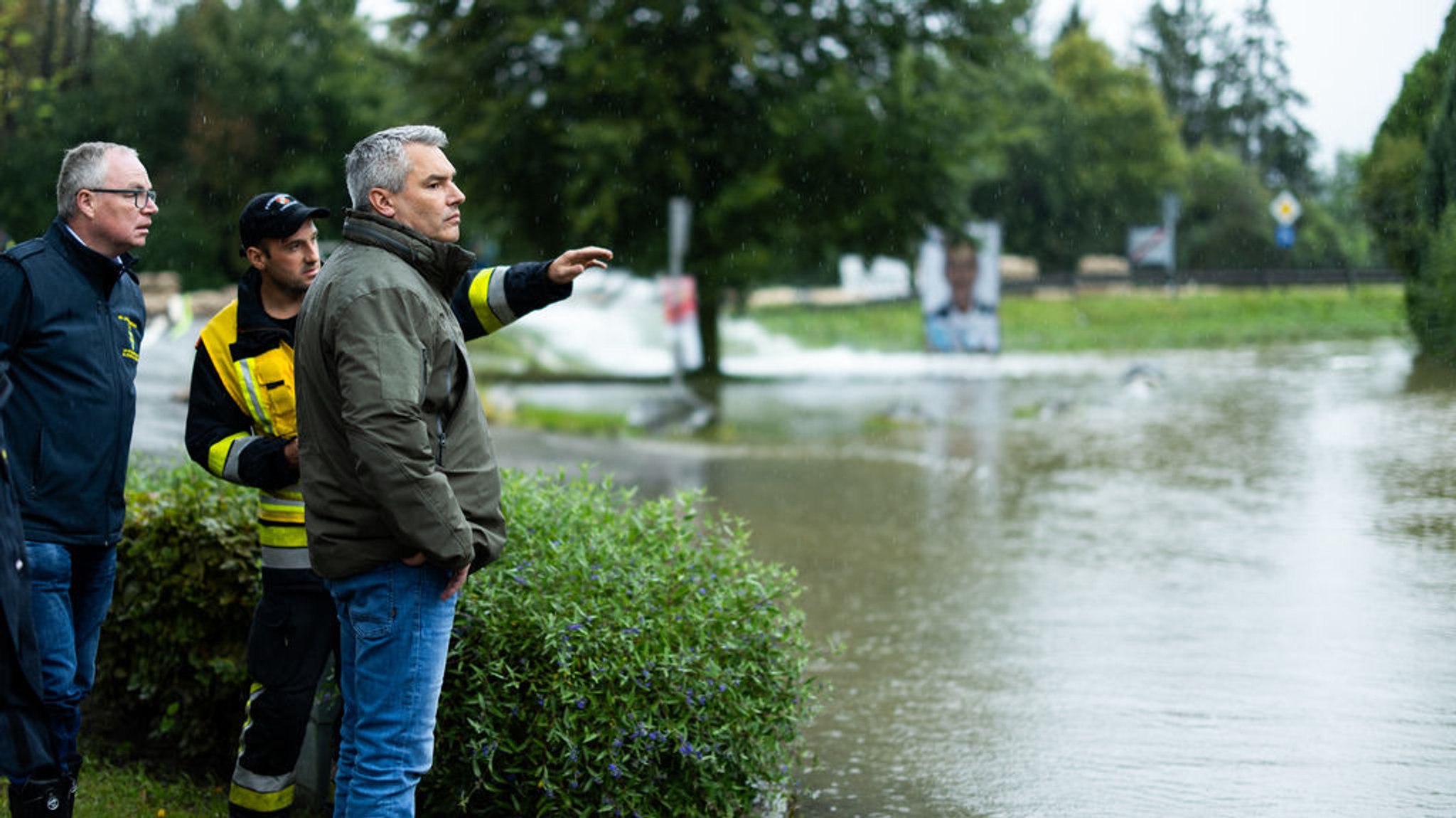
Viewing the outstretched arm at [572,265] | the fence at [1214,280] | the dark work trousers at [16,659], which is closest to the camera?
the dark work trousers at [16,659]

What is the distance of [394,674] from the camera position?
3.38 meters

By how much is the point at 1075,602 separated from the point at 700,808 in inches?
166

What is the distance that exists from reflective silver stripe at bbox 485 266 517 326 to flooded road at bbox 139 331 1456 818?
188 centimetres

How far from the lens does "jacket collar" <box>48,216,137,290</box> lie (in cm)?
392

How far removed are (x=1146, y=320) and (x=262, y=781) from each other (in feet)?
113

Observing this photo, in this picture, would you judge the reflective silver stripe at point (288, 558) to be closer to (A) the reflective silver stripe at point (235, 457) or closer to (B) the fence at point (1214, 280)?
(A) the reflective silver stripe at point (235, 457)

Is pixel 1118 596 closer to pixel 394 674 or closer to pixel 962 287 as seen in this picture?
pixel 394 674

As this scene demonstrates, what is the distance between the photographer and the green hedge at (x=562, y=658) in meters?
3.99

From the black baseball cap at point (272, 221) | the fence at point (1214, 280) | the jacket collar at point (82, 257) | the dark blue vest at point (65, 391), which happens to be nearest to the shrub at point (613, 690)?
the dark blue vest at point (65, 391)

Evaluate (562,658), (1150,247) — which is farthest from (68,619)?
(1150,247)

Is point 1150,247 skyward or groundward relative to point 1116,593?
skyward

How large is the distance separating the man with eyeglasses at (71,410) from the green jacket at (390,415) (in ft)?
2.43

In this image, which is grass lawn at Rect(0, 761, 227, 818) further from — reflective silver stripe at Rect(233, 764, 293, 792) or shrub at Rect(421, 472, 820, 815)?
shrub at Rect(421, 472, 820, 815)

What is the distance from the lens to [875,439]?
624 inches
